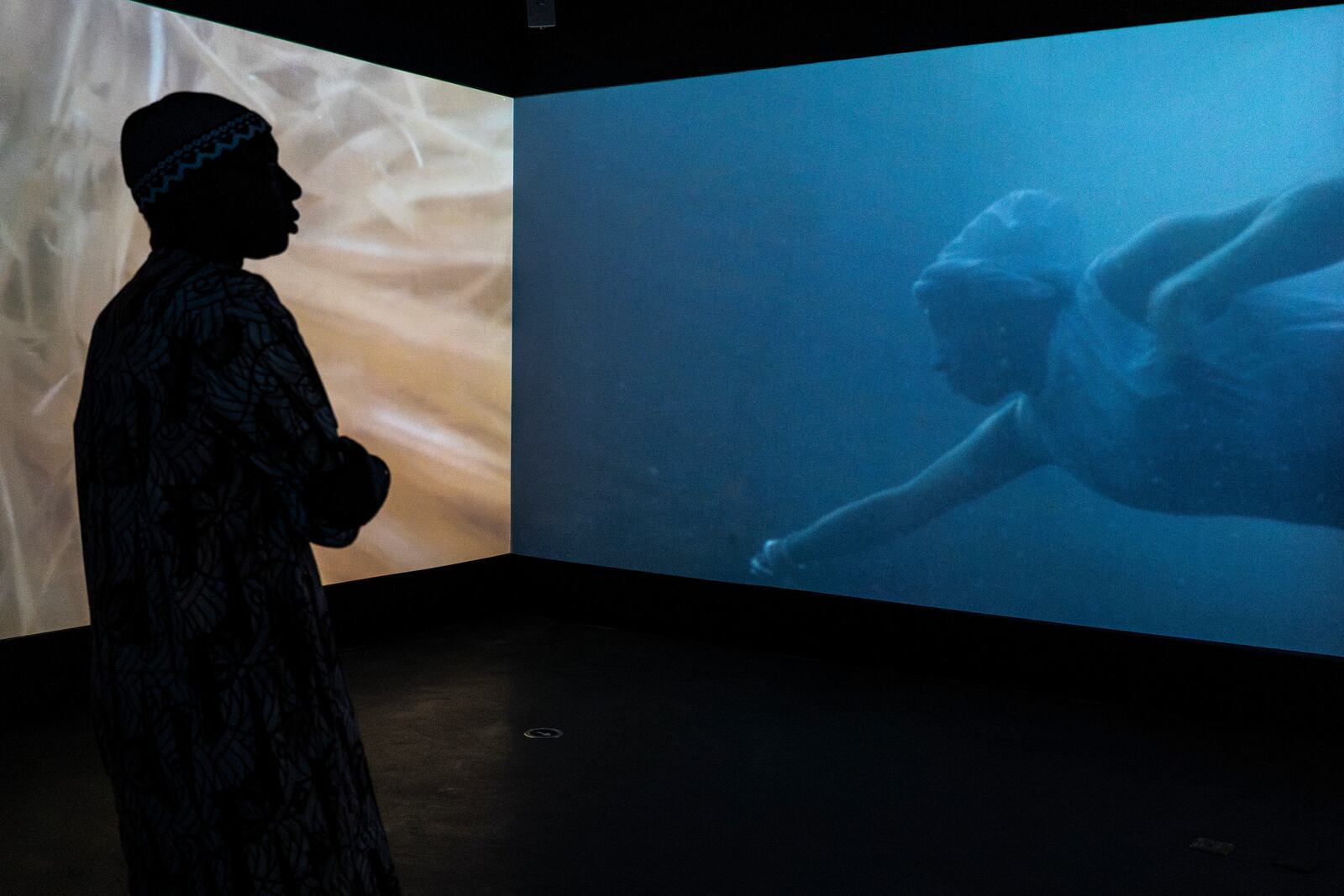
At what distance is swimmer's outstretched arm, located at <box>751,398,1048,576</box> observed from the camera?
15.3 ft

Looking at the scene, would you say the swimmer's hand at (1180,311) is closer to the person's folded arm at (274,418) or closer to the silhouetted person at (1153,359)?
the silhouetted person at (1153,359)

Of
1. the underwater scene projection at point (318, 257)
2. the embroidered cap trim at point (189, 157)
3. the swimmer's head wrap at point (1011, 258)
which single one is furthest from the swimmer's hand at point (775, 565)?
the embroidered cap trim at point (189, 157)

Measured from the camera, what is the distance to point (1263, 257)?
13.6 feet

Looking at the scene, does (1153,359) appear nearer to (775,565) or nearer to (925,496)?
(925,496)

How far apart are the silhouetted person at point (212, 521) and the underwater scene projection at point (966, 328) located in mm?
3565

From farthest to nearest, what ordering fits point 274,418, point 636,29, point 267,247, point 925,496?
point 636,29 < point 925,496 < point 267,247 < point 274,418

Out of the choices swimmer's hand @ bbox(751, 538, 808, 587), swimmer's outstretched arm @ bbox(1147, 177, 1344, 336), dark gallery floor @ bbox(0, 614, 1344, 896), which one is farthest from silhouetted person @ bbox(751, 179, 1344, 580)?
dark gallery floor @ bbox(0, 614, 1344, 896)

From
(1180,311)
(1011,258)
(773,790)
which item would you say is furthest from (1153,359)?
(773,790)

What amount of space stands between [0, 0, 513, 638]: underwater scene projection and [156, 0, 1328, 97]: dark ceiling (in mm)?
A: 109

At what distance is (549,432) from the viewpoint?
5.87 metres

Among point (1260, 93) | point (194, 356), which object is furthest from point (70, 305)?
point (1260, 93)

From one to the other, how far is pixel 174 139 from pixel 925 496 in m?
3.79

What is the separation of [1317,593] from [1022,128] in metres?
1.96

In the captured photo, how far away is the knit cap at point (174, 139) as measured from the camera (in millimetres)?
1471
